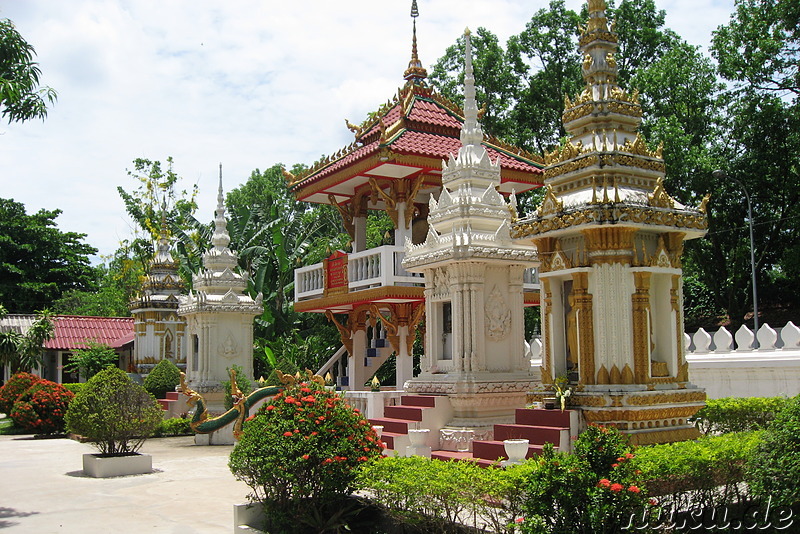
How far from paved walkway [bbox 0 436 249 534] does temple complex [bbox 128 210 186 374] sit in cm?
1125

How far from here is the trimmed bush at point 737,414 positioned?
11.1 meters

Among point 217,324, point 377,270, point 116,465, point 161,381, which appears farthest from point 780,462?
point 161,381

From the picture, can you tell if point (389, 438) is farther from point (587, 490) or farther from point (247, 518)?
point (587, 490)

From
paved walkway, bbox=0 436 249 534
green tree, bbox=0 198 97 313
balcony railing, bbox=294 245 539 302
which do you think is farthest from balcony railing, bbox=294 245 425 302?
green tree, bbox=0 198 97 313

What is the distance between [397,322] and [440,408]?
6982mm

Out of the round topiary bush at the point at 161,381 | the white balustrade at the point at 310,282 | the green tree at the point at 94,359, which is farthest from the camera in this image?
the green tree at the point at 94,359

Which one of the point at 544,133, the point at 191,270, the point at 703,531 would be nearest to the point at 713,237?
the point at 544,133

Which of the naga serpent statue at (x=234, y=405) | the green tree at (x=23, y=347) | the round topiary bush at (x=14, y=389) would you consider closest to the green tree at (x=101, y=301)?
the green tree at (x=23, y=347)

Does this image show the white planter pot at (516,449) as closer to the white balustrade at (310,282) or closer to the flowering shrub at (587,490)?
the flowering shrub at (587,490)

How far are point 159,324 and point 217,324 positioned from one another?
25.3 feet

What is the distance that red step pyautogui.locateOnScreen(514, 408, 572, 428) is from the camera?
386 inches

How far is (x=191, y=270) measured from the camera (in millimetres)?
30766

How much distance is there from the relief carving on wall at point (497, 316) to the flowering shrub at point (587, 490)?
658cm

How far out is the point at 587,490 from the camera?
243 inches
